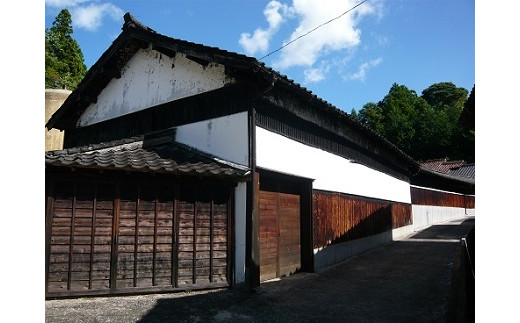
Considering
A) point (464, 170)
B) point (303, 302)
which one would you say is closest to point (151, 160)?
point (303, 302)

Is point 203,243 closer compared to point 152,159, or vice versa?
point 152,159

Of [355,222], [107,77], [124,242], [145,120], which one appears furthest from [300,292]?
[107,77]

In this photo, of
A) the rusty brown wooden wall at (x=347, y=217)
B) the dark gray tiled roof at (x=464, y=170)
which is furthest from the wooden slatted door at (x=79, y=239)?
the dark gray tiled roof at (x=464, y=170)

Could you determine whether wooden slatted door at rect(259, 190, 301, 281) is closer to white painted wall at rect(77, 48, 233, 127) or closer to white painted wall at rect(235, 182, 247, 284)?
white painted wall at rect(235, 182, 247, 284)

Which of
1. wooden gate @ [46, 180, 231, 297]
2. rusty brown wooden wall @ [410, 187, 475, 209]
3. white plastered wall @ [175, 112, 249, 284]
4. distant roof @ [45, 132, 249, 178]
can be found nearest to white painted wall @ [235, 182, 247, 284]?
white plastered wall @ [175, 112, 249, 284]

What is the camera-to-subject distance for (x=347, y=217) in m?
13.0

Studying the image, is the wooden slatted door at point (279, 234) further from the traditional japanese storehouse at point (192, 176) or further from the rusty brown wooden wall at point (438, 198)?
the rusty brown wooden wall at point (438, 198)

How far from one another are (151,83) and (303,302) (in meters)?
7.97

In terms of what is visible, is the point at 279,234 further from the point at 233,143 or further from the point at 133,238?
the point at 133,238

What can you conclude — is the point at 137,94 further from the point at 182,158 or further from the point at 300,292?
the point at 300,292

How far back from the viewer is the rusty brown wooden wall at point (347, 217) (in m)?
11.2

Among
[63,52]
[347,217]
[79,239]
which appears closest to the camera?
[79,239]

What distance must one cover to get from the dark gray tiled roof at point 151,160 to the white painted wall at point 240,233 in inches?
25.4

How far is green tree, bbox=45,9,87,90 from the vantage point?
29380 mm
